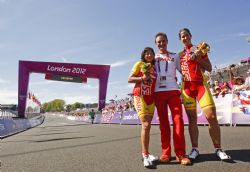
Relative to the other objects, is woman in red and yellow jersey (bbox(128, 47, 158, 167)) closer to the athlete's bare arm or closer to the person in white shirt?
the person in white shirt

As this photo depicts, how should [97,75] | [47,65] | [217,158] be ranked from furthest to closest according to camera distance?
1. [97,75]
2. [47,65]
3. [217,158]

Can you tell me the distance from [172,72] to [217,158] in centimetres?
145

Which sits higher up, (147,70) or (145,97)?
(147,70)

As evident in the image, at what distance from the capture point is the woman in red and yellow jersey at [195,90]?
15.0 ft

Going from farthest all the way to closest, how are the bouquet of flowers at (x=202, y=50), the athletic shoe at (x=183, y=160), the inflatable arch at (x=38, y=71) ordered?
the inflatable arch at (x=38, y=71), the bouquet of flowers at (x=202, y=50), the athletic shoe at (x=183, y=160)

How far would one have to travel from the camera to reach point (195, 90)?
15.5ft

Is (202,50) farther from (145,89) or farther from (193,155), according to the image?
(193,155)

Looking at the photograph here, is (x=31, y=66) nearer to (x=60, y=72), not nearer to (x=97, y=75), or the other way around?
(x=60, y=72)

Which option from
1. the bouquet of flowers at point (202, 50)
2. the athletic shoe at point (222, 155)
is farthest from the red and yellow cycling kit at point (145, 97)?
the athletic shoe at point (222, 155)

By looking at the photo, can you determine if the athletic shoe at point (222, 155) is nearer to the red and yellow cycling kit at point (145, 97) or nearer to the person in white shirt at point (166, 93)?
the person in white shirt at point (166, 93)

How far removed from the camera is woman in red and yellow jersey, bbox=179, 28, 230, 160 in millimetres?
4562

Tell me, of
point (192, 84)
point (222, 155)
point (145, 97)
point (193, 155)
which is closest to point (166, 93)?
point (145, 97)

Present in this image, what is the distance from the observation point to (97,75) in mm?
28219

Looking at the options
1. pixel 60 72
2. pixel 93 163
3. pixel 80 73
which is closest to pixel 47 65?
pixel 60 72
